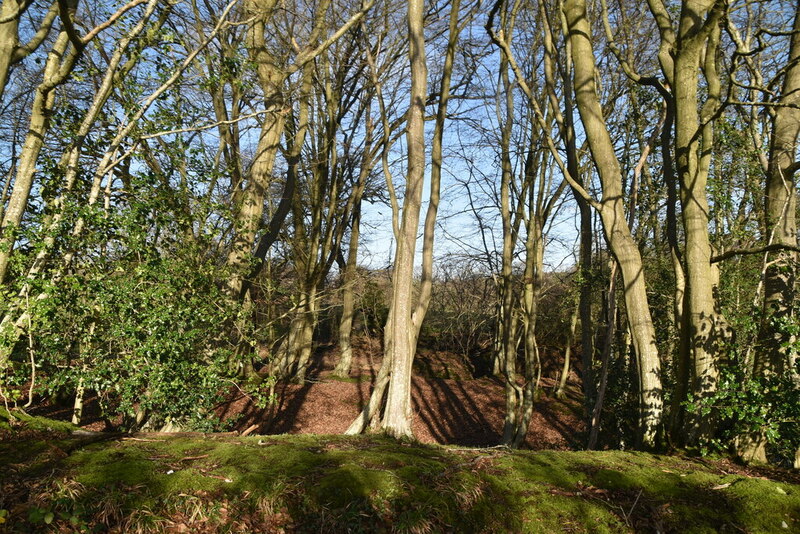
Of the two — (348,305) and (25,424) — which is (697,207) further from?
(348,305)

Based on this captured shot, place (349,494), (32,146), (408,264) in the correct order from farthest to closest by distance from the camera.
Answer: (408,264) → (32,146) → (349,494)

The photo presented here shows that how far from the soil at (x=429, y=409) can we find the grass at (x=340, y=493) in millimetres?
7368

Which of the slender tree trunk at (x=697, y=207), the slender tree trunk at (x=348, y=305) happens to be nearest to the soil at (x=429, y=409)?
the slender tree trunk at (x=348, y=305)

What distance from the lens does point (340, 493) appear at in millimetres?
3723

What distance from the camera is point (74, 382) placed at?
5.75 meters

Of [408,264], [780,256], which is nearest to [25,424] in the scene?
[408,264]

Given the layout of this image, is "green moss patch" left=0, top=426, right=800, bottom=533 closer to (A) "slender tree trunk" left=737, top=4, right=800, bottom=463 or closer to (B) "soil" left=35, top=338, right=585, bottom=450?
(A) "slender tree trunk" left=737, top=4, right=800, bottom=463

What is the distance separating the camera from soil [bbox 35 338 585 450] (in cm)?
1353

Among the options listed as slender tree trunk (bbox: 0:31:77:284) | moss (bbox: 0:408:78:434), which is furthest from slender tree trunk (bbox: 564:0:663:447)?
slender tree trunk (bbox: 0:31:77:284)

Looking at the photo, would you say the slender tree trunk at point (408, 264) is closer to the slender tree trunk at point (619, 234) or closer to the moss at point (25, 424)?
the slender tree trunk at point (619, 234)

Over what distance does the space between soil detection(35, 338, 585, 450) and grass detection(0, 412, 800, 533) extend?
737 cm

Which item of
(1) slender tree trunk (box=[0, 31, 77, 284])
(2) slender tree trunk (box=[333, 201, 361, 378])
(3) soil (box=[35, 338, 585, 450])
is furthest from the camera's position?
(2) slender tree trunk (box=[333, 201, 361, 378])

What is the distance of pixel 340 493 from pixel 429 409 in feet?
41.7

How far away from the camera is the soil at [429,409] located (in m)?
13.5
